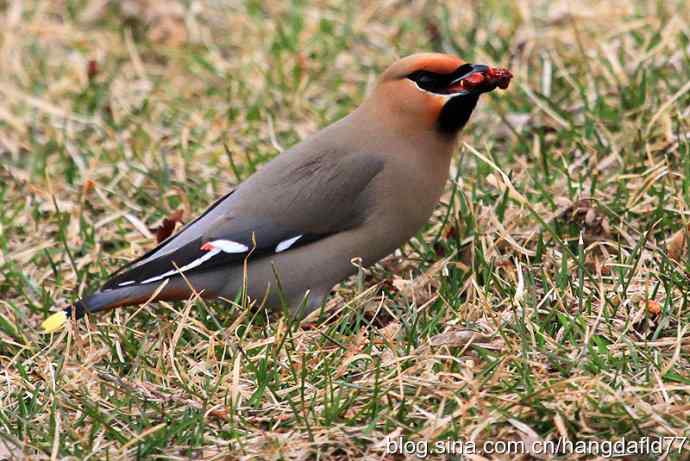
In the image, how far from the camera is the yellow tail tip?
4418 mm

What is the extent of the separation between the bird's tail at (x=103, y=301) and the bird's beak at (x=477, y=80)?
1335 millimetres

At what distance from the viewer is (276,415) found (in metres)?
3.72

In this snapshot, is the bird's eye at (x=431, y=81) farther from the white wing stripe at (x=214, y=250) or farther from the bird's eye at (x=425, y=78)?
the white wing stripe at (x=214, y=250)

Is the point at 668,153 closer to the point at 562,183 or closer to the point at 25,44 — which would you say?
the point at 562,183

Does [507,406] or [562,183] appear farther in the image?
[562,183]

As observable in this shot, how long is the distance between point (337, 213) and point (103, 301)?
91cm

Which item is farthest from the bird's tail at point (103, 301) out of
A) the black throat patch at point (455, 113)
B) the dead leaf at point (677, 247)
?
the dead leaf at point (677, 247)

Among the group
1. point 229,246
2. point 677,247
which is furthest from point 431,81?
point 677,247

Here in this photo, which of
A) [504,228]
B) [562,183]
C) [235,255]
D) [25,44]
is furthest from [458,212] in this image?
[25,44]

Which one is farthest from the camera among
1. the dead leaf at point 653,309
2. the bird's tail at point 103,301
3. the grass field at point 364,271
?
the bird's tail at point 103,301

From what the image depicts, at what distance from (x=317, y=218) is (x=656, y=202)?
4.60 ft

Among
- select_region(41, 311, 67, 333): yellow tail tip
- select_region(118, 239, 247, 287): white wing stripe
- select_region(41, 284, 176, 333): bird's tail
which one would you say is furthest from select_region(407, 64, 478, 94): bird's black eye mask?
select_region(41, 311, 67, 333): yellow tail tip

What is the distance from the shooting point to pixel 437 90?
456cm

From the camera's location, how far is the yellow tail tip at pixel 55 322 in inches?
174
